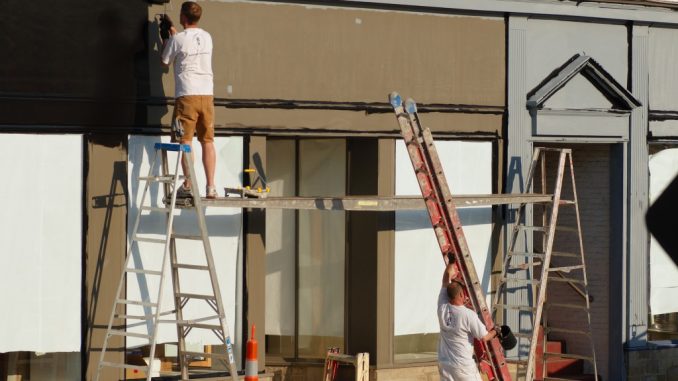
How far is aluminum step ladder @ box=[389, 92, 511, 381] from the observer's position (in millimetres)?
13086

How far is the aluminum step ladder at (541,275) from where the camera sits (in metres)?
15.4

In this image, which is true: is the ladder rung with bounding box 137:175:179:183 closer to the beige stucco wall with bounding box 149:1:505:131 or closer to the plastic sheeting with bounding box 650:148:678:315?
the beige stucco wall with bounding box 149:1:505:131

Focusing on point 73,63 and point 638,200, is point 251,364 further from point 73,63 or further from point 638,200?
point 638,200

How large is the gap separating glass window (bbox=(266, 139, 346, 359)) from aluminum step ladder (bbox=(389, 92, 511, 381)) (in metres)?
2.39

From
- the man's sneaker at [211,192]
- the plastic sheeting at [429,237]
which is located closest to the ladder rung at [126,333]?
the man's sneaker at [211,192]

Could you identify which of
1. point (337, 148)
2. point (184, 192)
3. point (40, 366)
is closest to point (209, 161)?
point (184, 192)

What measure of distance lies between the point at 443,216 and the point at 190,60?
283 centimetres

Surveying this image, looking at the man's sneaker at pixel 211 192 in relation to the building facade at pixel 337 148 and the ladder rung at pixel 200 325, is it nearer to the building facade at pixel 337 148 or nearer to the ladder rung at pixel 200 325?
the building facade at pixel 337 148

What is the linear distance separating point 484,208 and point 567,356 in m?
1.99

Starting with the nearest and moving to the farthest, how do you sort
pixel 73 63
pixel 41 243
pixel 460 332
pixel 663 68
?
pixel 460 332
pixel 41 243
pixel 73 63
pixel 663 68

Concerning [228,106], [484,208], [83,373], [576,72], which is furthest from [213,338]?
[576,72]

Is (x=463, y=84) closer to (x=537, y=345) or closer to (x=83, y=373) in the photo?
(x=537, y=345)

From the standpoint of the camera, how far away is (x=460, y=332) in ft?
40.9

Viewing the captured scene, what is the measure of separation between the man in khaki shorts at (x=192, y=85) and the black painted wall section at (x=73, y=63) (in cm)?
51
